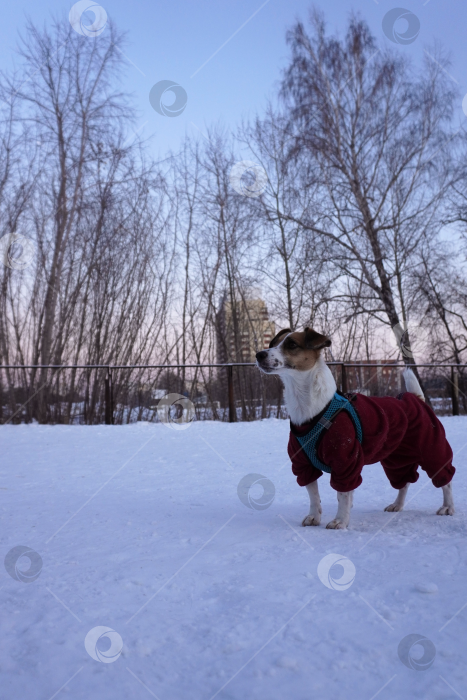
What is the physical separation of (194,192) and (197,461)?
406 inches

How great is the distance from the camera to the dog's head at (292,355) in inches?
111

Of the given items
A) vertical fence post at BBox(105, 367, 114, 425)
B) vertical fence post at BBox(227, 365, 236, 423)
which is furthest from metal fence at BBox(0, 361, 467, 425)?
vertical fence post at BBox(105, 367, 114, 425)

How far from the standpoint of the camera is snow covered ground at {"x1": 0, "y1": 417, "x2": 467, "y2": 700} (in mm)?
1234

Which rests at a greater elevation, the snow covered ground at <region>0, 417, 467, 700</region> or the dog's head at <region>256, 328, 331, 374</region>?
the dog's head at <region>256, 328, 331, 374</region>

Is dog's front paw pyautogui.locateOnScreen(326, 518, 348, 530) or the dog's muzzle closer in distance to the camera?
dog's front paw pyautogui.locateOnScreen(326, 518, 348, 530)

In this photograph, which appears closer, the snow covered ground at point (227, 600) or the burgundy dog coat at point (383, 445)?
the snow covered ground at point (227, 600)

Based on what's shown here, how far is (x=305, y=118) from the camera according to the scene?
45.4 ft

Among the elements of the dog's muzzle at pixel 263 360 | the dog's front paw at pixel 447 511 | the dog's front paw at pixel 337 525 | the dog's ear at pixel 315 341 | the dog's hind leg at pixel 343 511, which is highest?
the dog's ear at pixel 315 341

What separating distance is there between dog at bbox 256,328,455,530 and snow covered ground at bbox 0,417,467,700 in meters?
0.22

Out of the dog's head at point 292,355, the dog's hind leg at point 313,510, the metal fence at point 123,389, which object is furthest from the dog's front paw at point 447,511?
the metal fence at point 123,389

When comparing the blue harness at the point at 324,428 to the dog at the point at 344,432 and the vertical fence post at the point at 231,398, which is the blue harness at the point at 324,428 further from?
the vertical fence post at the point at 231,398

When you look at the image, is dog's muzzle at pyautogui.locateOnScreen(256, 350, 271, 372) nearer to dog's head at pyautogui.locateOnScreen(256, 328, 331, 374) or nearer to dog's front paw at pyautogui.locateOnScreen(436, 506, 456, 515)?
dog's head at pyautogui.locateOnScreen(256, 328, 331, 374)

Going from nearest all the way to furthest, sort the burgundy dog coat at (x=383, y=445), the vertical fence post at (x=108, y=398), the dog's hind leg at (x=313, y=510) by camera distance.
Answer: the burgundy dog coat at (x=383, y=445)
the dog's hind leg at (x=313, y=510)
the vertical fence post at (x=108, y=398)

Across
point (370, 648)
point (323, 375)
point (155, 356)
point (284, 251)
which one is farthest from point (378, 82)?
point (370, 648)
